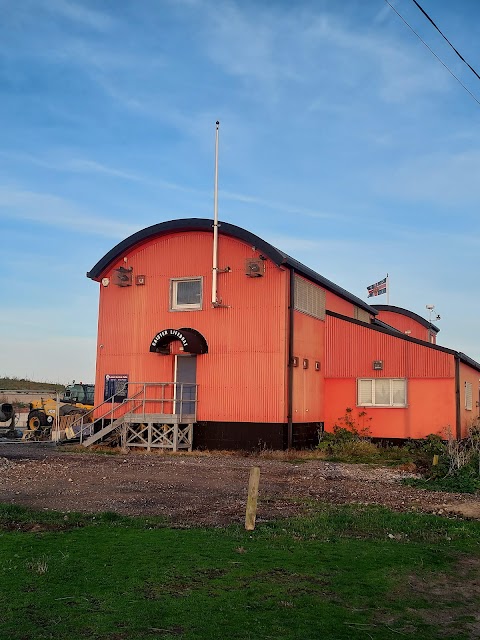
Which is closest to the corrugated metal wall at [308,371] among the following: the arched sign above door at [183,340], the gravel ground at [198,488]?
the arched sign above door at [183,340]

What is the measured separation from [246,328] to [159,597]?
59.7 ft

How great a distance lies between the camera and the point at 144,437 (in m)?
25.4

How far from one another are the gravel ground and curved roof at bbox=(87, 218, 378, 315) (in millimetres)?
7456

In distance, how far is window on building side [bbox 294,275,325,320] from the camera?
25.5 m

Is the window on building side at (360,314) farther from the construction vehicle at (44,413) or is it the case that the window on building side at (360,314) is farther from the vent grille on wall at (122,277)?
Result: the construction vehicle at (44,413)

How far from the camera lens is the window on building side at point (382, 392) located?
26328 millimetres

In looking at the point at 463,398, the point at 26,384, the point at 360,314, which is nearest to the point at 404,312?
the point at 360,314

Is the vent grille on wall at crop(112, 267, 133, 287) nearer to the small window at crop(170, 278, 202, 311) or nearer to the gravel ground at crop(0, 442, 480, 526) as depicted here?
the small window at crop(170, 278, 202, 311)

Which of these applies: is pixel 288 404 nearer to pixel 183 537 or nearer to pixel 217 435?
pixel 217 435

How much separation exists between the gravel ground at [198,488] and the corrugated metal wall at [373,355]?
21.9 ft

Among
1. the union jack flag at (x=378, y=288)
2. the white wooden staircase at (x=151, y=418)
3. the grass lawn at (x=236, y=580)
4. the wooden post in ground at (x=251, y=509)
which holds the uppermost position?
the union jack flag at (x=378, y=288)

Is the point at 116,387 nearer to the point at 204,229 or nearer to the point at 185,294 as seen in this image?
the point at 185,294

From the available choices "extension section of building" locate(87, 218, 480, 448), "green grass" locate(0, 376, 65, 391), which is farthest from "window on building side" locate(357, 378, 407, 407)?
"green grass" locate(0, 376, 65, 391)

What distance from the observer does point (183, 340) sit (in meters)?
24.5
